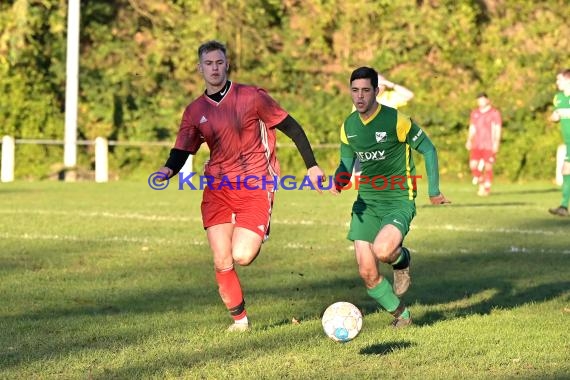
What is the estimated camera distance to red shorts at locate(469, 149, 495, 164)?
25.9 metres

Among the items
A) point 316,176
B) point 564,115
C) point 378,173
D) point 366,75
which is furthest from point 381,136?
point 564,115

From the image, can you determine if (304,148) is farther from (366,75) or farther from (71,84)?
(71,84)

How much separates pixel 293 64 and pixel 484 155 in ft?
31.7

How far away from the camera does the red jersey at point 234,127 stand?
866 centimetres

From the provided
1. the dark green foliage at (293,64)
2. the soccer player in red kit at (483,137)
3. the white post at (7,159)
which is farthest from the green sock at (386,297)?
the dark green foliage at (293,64)

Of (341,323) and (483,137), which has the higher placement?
(483,137)

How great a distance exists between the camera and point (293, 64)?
34562 mm

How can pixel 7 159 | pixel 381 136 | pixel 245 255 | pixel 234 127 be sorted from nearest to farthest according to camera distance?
pixel 245 255 → pixel 234 127 → pixel 381 136 → pixel 7 159

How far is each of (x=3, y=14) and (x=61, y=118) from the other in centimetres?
303

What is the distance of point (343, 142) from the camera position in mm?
9180

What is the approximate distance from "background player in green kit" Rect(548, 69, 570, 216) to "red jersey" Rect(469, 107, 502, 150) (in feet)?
21.4

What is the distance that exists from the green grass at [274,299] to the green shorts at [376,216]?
25.2 inches

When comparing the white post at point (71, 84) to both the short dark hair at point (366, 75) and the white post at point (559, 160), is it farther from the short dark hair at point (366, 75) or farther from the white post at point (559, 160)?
the short dark hair at point (366, 75)

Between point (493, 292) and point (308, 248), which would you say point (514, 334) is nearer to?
point (493, 292)
